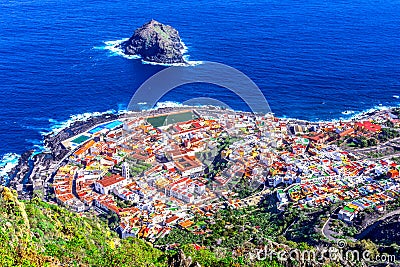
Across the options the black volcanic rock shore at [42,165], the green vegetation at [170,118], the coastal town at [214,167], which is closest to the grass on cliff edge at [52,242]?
the coastal town at [214,167]

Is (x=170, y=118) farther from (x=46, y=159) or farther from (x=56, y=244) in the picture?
(x=56, y=244)

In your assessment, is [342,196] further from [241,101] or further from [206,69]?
[206,69]

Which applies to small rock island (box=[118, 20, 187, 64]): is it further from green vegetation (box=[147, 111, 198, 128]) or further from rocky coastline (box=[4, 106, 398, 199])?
green vegetation (box=[147, 111, 198, 128])

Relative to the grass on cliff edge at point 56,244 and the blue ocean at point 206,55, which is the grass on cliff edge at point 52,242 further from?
the blue ocean at point 206,55

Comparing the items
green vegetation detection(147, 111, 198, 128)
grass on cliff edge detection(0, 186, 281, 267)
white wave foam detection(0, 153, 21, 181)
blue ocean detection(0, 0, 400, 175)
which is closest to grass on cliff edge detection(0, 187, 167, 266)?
grass on cliff edge detection(0, 186, 281, 267)

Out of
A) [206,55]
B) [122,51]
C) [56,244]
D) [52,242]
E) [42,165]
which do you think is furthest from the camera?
[122,51]

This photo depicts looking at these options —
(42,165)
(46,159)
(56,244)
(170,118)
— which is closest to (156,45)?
(170,118)
